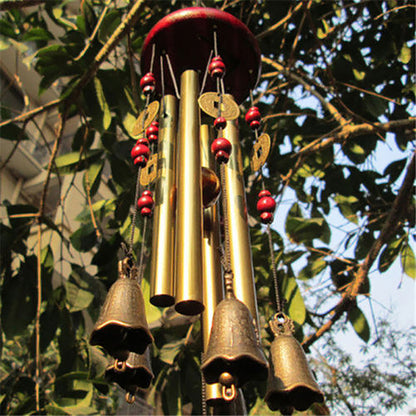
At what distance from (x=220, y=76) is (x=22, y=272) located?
1568 millimetres

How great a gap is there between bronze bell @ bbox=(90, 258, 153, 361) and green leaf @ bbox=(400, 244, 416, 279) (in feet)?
6.07

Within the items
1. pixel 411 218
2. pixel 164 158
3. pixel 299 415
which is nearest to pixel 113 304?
pixel 164 158

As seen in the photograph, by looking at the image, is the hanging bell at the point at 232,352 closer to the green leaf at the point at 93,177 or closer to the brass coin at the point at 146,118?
the brass coin at the point at 146,118

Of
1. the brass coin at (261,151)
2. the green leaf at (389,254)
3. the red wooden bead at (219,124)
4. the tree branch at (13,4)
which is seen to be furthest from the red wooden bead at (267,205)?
the green leaf at (389,254)

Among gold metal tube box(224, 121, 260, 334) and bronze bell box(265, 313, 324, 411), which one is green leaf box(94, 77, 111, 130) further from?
bronze bell box(265, 313, 324, 411)

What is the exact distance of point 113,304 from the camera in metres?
0.96

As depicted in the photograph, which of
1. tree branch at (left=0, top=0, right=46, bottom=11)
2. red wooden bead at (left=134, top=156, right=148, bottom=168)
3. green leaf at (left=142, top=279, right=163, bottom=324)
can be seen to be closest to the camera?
red wooden bead at (left=134, top=156, right=148, bottom=168)

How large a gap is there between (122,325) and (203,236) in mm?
496

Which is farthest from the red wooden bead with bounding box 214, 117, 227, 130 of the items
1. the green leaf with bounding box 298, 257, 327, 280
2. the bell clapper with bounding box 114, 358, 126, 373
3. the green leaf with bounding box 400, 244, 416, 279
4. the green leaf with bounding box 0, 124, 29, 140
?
the green leaf with bounding box 400, 244, 416, 279

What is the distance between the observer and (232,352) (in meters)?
0.85

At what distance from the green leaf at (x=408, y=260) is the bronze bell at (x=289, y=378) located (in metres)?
1.54

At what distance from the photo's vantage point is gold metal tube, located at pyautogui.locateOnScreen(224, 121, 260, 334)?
1099 millimetres

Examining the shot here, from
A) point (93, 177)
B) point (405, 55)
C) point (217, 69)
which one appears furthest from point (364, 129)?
point (93, 177)

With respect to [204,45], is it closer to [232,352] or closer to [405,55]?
[232,352]
